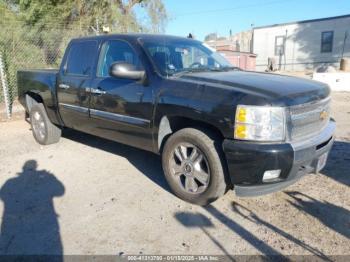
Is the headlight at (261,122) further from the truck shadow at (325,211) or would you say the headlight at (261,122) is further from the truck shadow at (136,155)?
the truck shadow at (136,155)

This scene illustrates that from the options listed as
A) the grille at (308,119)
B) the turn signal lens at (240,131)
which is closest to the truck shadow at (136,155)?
the turn signal lens at (240,131)

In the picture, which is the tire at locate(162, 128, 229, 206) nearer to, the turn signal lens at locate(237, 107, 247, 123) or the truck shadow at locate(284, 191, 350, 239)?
the turn signal lens at locate(237, 107, 247, 123)

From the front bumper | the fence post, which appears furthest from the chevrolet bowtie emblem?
the fence post

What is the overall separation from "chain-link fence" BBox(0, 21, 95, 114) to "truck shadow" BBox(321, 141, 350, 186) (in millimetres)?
8690

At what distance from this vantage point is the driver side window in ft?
14.7

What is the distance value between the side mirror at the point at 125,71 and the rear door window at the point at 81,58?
1131mm

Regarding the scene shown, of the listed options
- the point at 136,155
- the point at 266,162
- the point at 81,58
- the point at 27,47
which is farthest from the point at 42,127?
the point at 27,47

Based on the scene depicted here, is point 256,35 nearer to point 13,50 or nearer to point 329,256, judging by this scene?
point 13,50

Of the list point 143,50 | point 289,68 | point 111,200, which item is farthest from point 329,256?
point 289,68

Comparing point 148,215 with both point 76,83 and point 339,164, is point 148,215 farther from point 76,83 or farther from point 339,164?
point 339,164

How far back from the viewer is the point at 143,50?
4.30 meters

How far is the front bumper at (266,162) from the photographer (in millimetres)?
3184

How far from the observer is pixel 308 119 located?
348 cm

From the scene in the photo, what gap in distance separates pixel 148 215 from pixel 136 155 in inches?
84.4
